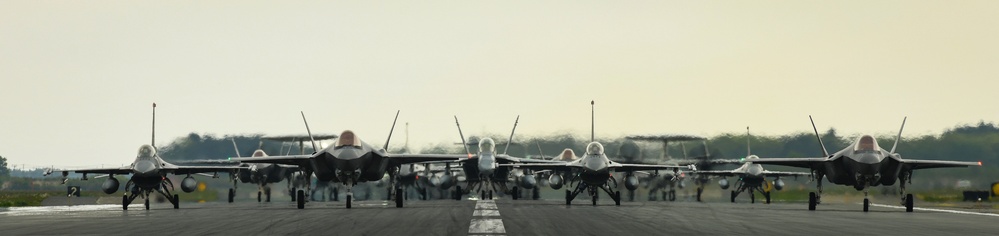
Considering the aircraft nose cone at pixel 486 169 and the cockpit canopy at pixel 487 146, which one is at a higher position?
the cockpit canopy at pixel 487 146

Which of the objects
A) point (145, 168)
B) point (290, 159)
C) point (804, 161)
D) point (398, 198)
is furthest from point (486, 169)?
point (804, 161)

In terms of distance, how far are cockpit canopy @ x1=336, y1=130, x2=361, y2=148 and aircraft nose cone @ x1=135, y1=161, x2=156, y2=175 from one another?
7.08 m

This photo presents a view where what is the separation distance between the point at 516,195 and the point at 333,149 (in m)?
26.7

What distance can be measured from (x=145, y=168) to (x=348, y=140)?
301 inches

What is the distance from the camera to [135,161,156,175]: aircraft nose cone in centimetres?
4228

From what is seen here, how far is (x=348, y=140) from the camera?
41.2m

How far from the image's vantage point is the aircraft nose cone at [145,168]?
4228 centimetres

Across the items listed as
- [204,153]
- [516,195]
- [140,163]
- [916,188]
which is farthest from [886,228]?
[204,153]

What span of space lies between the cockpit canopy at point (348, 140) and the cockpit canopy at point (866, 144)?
16994 mm

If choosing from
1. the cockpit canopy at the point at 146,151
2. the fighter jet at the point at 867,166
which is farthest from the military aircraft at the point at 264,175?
the fighter jet at the point at 867,166

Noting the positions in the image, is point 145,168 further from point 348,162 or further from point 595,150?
point 595,150

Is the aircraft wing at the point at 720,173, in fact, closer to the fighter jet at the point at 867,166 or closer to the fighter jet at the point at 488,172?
the fighter jet at the point at 488,172

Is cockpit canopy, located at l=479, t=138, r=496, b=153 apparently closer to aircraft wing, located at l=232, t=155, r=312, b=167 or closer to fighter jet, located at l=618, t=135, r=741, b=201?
fighter jet, located at l=618, t=135, r=741, b=201

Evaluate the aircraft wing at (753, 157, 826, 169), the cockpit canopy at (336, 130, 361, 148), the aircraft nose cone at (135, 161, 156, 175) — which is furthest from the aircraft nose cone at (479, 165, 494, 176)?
the aircraft nose cone at (135, 161, 156, 175)
